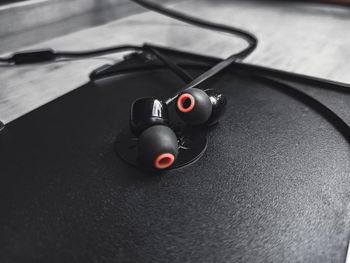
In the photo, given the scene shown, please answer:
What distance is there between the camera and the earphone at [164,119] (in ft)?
1.09

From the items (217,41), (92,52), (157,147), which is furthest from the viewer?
(217,41)

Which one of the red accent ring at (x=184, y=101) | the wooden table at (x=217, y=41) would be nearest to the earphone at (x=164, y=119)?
→ the red accent ring at (x=184, y=101)

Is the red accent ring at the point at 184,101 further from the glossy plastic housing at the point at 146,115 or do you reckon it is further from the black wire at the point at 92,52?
the black wire at the point at 92,52

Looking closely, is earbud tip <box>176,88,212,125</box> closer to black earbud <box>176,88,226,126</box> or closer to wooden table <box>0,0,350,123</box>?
black earbud <box>176,88,226,126</box>

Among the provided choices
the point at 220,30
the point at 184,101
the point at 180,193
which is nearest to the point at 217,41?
the point at 220,30

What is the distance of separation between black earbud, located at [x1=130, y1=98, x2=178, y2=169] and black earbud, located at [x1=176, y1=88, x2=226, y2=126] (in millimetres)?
28

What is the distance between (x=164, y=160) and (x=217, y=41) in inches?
18.0

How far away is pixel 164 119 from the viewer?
1.23ft

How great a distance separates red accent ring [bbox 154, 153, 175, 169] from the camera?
0.33 metres

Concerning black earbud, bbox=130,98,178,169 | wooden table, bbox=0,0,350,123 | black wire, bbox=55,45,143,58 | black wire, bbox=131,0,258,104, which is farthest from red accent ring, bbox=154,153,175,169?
black wire, bbox=55,45,143,58

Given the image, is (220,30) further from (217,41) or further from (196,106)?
(196,106)

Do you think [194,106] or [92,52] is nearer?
[194,106]

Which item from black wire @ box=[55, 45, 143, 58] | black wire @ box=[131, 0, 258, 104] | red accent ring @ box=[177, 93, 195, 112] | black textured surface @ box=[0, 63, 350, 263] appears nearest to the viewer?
black textured surface @ box=[0, 63, 350, 263]

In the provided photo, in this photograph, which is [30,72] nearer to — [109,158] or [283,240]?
[109,158]
